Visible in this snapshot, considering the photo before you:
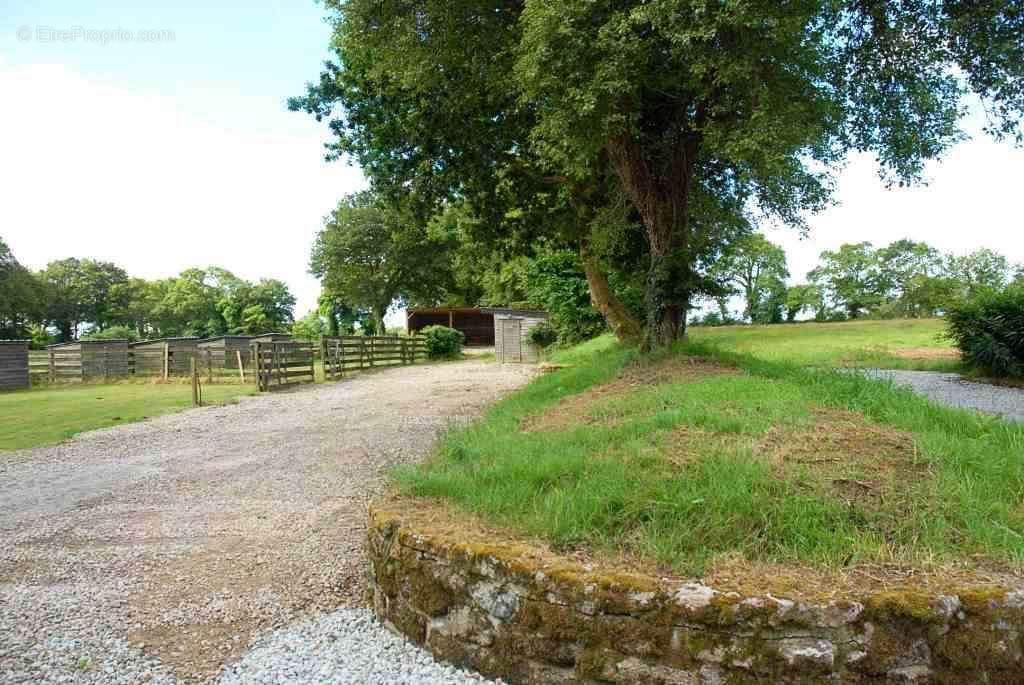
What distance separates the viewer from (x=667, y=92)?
805 centimetres

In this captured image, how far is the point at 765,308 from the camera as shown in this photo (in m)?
57.5

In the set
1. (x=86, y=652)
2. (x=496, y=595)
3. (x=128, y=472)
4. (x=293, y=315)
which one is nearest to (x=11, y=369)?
(x=128, y=472)

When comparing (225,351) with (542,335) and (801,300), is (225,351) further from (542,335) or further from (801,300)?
(801,300)

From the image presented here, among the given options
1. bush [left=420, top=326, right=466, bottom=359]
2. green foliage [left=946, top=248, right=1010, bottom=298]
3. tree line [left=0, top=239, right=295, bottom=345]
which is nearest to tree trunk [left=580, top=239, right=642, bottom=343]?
bush [left=420, top=326, right=466, bottom=359]

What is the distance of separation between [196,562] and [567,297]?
830 inches

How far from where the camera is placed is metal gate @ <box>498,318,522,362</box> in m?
26.8

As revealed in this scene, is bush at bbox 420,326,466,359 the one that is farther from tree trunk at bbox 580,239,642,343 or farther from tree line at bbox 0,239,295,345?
tree line at bbox 0,239,295,345

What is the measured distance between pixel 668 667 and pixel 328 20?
10.4 m

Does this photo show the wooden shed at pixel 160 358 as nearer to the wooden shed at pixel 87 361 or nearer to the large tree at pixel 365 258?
the wooden shed at pixel 87 361

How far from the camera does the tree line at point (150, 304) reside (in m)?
61.1

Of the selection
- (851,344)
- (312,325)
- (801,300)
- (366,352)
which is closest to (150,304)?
(312,325)

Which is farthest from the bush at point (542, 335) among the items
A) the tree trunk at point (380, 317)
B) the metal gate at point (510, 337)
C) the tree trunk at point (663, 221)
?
the tree trunk at point (380, 317)

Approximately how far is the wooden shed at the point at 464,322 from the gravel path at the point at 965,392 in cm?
3304

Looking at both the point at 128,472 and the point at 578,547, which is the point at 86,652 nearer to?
the point at 578,547
